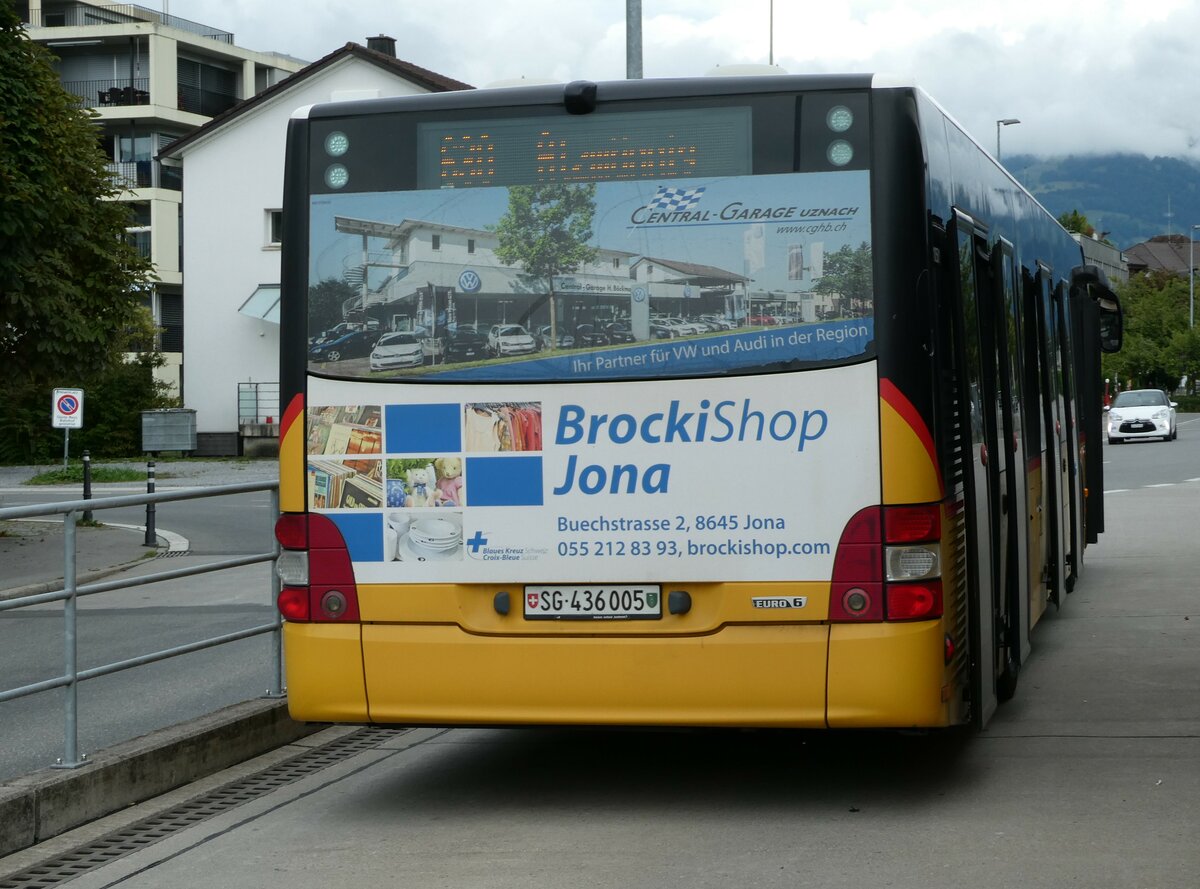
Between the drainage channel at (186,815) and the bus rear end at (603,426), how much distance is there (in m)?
0.68

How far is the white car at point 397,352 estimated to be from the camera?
273 inches

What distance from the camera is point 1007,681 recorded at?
9164mm

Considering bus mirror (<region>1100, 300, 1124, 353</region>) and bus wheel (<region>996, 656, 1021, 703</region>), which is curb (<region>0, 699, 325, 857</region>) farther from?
bus mirror (<region>1100, 300, 1124, 353</region>)

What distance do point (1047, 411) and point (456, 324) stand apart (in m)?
5.52

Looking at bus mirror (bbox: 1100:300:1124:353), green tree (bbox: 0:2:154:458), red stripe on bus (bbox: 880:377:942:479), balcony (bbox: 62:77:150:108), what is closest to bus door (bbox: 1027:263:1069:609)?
bus mirror (bbox: 1100:300:1124:353)

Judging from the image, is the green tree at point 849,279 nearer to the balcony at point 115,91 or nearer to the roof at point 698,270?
the roof at point 698,270

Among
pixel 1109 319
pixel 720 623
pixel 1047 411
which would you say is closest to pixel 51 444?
pixel 1109 319

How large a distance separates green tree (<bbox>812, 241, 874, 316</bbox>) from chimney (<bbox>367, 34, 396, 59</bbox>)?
184ft

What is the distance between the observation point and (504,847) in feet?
21.0

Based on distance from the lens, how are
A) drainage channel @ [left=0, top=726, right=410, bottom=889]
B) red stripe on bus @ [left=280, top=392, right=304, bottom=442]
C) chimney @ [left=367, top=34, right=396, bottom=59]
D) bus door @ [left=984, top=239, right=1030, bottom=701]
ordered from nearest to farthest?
drainage channel @ [left=0, top=726, right=410, bottom=889], red stripe on bus @ [left=280, top=392, right=304, bottom=442], bus door @ [left=984, top=239, right=1030, bottom=701], chimney @ [left=367, top=34, right=396, bottom=59]

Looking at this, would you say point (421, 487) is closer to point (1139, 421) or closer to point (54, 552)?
point (54, 552)

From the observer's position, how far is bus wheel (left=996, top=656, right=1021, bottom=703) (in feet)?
29.7

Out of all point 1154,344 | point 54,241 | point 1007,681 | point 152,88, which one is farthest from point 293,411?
point 1154,344

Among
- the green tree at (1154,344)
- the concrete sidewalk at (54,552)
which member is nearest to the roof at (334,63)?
the concrete sidewalk at (54,552)
